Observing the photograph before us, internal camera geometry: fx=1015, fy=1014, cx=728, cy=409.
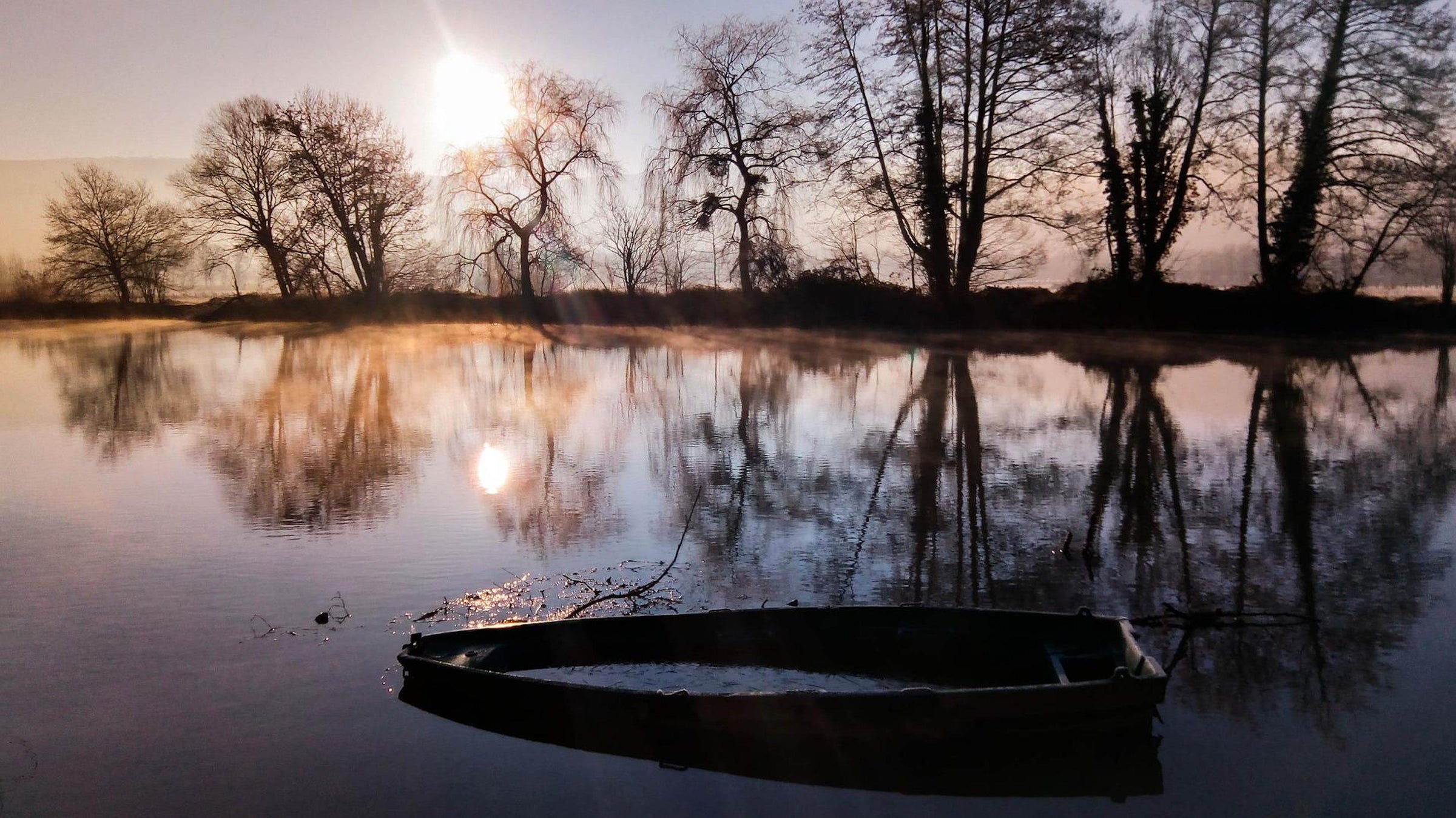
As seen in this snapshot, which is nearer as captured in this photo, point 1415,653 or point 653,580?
point 1415,653

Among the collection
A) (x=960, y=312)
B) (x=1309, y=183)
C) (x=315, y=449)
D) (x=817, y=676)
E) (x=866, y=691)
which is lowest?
(x=817, y=676)

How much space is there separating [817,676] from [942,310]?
80.0 feet

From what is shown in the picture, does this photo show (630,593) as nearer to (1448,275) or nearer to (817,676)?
(817,676)

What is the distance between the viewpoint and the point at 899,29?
27266 millimetres

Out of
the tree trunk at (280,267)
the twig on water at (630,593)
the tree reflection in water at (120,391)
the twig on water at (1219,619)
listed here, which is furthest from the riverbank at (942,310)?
the twig on water at (1219,619)

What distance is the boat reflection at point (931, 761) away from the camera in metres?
4.82

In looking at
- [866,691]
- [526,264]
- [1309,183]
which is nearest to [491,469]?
[866,691]

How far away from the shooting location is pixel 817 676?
5.81 m

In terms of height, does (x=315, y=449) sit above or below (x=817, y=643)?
above

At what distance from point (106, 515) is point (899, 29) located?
23.5 m

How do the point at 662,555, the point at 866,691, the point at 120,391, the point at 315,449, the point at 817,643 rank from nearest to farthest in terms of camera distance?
the point at 866,691, the point at 817,643, the point at 662,555, the point at 315,449, the point at 120,391

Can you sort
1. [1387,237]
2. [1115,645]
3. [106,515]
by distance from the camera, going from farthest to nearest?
[1387,237], [106,515], [1115,645]

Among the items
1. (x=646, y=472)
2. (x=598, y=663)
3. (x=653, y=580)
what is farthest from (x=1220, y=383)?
(x=598, y=663)

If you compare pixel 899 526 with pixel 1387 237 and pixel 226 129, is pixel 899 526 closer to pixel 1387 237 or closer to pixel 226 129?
pixel 1387 237
